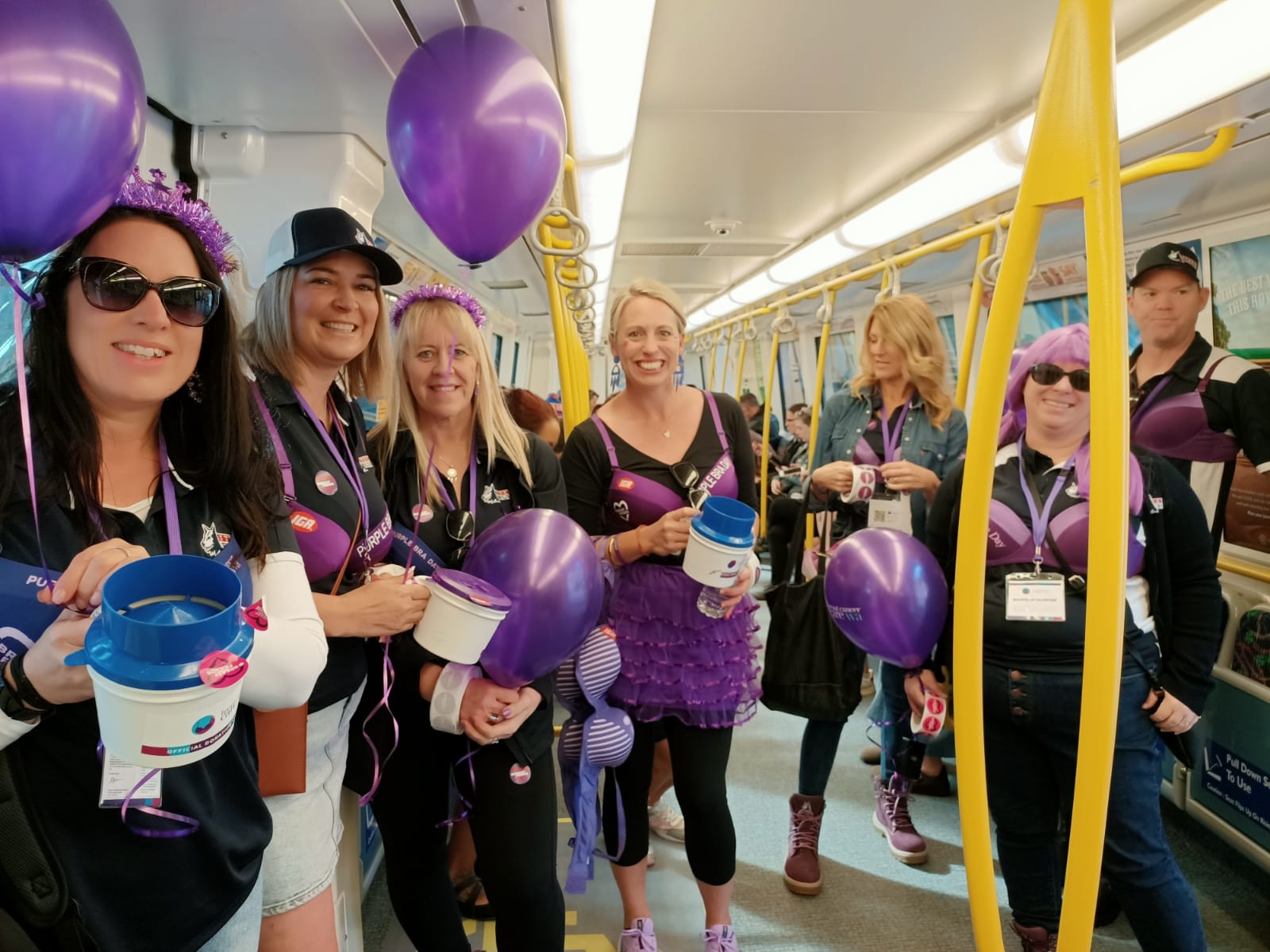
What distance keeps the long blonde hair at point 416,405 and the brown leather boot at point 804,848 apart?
186 centimetres

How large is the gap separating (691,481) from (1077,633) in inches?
43.6

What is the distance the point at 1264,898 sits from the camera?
97.5 inches

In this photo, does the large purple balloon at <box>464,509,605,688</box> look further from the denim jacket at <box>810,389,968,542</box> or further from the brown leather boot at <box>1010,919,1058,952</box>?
the brown leather boot at <box>1010,919,1058,952</box>

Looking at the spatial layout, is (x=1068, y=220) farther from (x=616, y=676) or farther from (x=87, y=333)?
(x=87, y=333)

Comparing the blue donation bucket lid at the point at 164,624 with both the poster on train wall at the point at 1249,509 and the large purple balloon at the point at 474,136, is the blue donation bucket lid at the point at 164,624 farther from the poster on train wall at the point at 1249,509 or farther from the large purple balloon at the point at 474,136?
the poster on train wall at the point at 1249,509

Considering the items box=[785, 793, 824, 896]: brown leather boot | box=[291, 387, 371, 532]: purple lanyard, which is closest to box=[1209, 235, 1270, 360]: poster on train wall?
box=[785, 793, 824, 896]: brown leather boot

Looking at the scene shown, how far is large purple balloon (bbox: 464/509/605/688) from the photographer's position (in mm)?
1515

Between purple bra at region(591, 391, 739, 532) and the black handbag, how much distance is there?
75 cm

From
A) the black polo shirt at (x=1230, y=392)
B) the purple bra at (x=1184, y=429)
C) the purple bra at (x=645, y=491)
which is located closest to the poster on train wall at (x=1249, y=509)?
the purple bra at (x=1184, y=429)

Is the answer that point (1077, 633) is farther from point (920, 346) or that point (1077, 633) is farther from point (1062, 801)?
point (920, 346)

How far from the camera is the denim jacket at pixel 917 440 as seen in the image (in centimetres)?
264

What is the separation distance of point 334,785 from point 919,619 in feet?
5.40

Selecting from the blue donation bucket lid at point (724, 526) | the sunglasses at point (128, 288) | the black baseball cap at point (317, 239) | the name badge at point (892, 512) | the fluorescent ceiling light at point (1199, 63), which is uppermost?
the fluorescent ceiling light at point (1199, 63)

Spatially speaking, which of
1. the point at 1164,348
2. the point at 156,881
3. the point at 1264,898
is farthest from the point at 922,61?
the point at 1264,898
